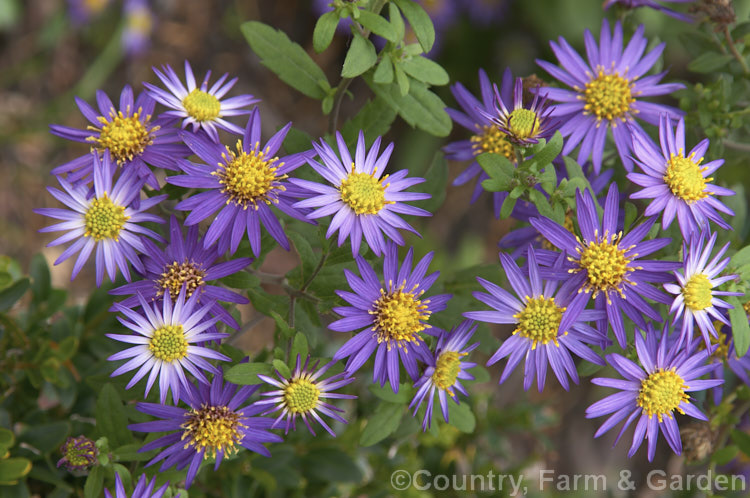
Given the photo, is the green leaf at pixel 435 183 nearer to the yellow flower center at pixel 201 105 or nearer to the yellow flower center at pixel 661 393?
the yellow flower center at pixel 201 105

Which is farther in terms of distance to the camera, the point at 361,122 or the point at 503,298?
the point at 361,122

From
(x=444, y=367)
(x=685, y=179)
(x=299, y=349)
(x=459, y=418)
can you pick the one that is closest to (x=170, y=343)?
(x=299, y=349)

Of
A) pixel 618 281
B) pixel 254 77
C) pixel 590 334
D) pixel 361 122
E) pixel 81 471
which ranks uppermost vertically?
pixel 254 77

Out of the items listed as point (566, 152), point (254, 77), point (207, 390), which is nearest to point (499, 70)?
point (254, 77)

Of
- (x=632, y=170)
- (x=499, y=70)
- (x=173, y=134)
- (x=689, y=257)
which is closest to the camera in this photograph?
(x=689, y=257)

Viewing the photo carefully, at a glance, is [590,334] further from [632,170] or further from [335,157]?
Answer: [335,157]

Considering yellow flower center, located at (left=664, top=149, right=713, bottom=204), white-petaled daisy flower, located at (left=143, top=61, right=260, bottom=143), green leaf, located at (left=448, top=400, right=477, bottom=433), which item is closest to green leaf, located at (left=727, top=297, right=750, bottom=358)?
yellow flower center, located at (left=664, top=149, right=713, bottom=204)

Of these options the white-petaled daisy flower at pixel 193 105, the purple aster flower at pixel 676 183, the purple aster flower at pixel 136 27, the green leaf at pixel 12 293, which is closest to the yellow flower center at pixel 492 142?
the purple aster flower at pixel 676 183
